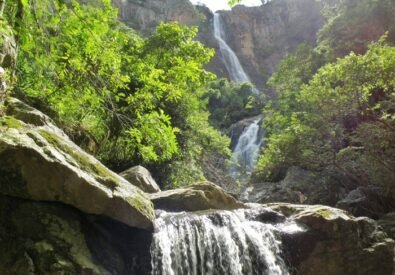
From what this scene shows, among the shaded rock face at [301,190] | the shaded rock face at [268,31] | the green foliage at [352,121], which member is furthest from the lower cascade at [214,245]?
the shaded rock face at [268,31]

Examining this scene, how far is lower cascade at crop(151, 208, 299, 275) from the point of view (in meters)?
6.16

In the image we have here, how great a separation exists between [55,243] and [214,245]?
291 cm

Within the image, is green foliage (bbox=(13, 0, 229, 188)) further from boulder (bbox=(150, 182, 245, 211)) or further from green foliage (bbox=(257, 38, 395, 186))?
green foliage (bbox=(257, 38, 395, 186))

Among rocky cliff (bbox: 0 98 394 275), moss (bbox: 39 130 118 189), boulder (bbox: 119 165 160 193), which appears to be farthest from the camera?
boulder (bbox: 119 165 160 193)

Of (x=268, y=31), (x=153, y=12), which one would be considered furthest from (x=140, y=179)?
(x=268, y=31)

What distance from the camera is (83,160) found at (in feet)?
18.5

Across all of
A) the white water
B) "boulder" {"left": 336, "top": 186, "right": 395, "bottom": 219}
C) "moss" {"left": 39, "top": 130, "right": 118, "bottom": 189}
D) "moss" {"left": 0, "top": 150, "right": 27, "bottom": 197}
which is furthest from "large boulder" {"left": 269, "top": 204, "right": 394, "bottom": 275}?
the white water

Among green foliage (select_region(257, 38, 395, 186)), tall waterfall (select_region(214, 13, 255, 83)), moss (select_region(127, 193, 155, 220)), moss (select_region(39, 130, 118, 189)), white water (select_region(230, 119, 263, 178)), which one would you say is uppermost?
tall waterfall (select_region(214, 13, 255, 83))

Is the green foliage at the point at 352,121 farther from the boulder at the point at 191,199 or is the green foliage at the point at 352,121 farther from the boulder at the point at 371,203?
the boulder at the point at 191,199

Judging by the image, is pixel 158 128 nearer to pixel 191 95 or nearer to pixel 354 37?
pixel 191 95

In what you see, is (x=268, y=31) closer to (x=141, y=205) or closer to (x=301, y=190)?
(x=301, y=190)

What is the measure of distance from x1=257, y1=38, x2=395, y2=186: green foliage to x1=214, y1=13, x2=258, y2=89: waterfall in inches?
1314

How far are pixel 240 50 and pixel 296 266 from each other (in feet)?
152

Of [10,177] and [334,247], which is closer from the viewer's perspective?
[10,177]
